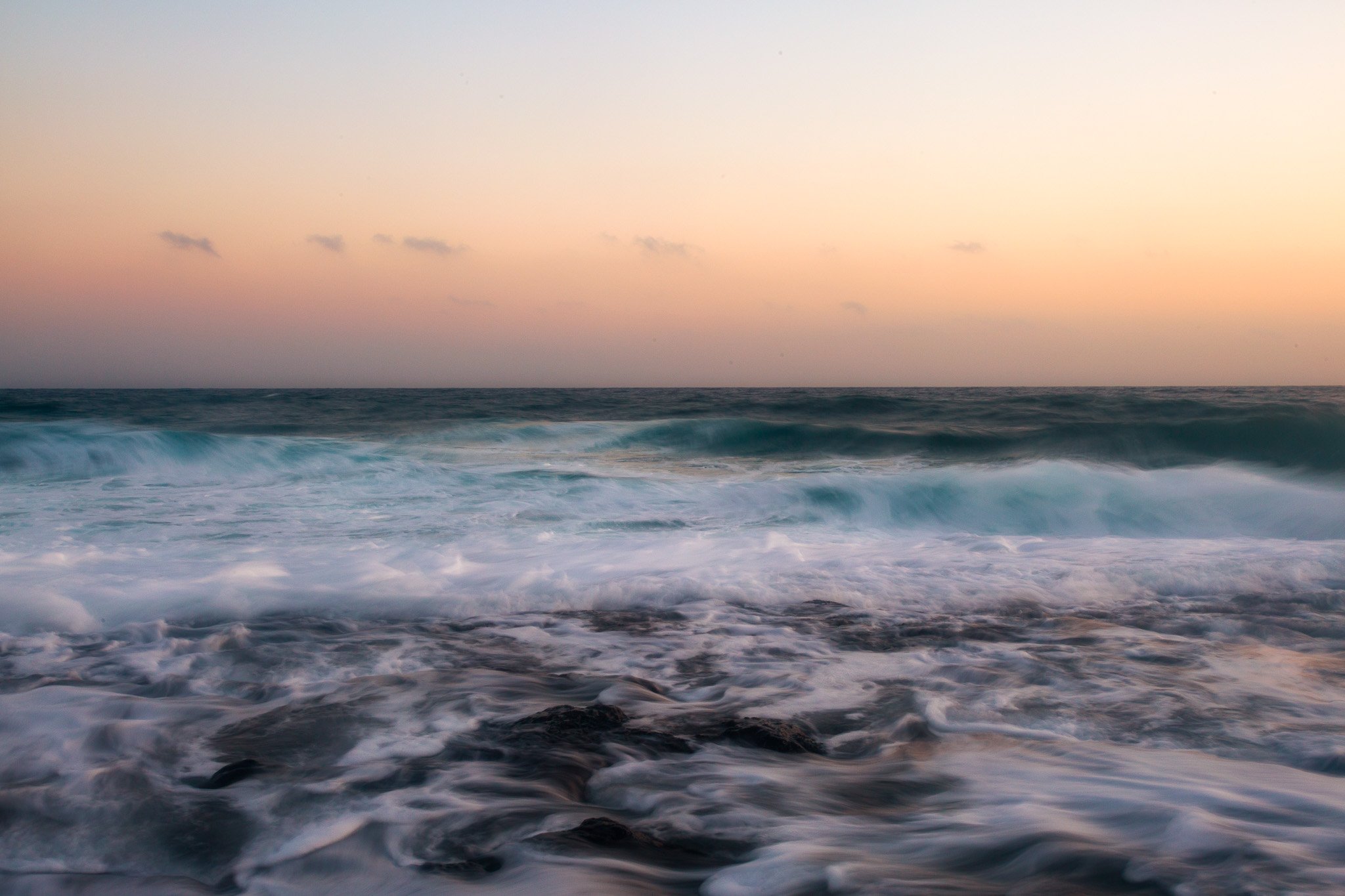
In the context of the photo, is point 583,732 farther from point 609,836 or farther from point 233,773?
point 233,773

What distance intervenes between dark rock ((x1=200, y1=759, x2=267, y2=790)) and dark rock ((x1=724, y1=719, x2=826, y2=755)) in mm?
1628

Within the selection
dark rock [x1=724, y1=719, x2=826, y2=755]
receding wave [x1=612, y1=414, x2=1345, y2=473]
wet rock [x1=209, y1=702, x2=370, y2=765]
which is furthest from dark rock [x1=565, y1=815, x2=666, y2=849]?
receding wave [x1=612, y1=414, x2=1345, y2=473]

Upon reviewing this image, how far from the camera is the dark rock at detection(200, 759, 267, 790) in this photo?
269 centimetres

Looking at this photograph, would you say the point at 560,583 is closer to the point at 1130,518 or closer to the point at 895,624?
the point at 895,624

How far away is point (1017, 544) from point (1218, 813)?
5268 millimetres

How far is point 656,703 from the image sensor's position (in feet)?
11.4

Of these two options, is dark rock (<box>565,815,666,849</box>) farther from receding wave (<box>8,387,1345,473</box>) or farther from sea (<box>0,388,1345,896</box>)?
receding wave (<box>8,387,1345,473</box>)

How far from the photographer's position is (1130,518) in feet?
33.2

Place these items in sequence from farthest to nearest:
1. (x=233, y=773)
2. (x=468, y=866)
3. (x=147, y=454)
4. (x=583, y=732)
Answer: (x=147, y=454)
(x=583, y=732)
(x=233, y=773)
(x=468, y=866)

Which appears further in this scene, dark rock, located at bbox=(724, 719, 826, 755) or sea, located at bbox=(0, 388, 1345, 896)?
dark rock, located at bbox=(724, 719, 826, 755)

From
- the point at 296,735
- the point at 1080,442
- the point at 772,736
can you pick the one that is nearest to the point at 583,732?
the point at 772,736

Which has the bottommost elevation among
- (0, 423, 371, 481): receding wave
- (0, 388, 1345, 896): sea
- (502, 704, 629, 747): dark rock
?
(0, 388, 1345, 896): sea

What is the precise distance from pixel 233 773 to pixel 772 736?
6.08 feet

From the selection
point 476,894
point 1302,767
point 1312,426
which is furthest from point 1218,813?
point 1312,426
